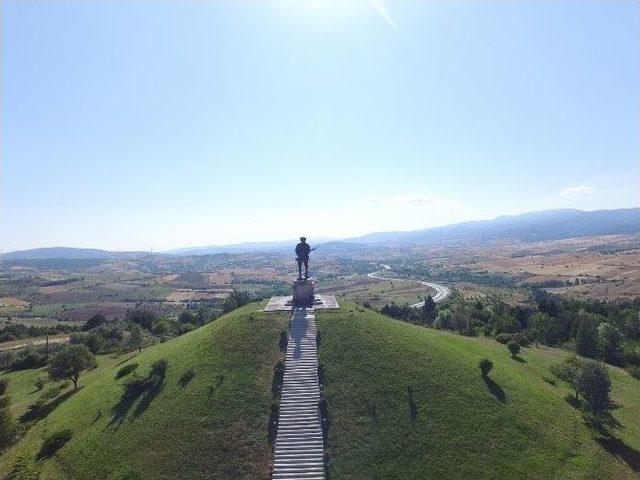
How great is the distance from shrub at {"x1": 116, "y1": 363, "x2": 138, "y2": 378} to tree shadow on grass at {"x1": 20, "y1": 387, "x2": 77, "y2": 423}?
731cm

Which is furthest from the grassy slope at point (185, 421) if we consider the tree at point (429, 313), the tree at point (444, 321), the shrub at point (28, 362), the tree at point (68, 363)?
the tree at point (429, 313)

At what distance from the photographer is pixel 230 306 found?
8769cm

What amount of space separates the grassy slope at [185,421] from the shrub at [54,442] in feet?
2.37

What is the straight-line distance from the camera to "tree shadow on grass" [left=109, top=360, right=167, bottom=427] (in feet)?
131

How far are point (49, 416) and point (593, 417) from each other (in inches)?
2158

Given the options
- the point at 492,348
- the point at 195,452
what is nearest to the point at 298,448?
the point at 195,452

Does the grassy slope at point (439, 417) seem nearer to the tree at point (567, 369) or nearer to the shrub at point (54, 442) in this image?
the tree at point (567, 369)

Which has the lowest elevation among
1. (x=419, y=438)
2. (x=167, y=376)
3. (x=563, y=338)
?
(x=563, y=338)

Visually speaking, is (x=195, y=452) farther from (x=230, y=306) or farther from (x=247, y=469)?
(x=230, y=306)

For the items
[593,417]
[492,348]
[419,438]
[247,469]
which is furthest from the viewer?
[492,348]

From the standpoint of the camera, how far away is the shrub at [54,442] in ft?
121

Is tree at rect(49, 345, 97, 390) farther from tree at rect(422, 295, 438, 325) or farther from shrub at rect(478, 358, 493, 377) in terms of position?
tree at rect(422, 295, 438, 325)

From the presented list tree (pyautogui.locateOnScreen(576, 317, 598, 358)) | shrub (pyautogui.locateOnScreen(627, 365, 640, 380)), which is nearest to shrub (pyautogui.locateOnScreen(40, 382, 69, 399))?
shrub (pyautogui.locateOnScreen(627, 365, 640, 380))

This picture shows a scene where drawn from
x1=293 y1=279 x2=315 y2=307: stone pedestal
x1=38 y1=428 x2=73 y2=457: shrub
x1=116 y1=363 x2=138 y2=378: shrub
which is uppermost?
x1=293 y1=279 x2=315 y2=307: stone pedestal
